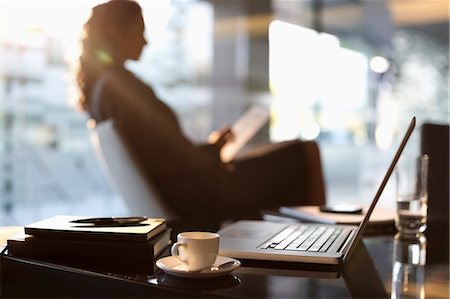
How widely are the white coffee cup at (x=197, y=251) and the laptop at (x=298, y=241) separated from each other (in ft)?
0.48

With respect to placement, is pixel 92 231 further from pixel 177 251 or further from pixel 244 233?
pixel 244 233

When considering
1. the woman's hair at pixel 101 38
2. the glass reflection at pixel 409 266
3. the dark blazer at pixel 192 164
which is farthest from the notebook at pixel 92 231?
the woman's hair at pixel 101 38

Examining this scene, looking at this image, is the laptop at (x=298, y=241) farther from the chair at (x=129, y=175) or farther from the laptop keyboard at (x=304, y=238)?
the chair at (x=129, y=175)

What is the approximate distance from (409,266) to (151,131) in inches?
52.0

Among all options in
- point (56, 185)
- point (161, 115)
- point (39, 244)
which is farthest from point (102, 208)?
point (39, 244)

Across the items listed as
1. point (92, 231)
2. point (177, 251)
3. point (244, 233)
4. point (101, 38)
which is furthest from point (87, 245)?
point (101, 38)

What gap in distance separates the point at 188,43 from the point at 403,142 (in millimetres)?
3754

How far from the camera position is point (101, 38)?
2.17m

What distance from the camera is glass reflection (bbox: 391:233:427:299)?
784 mm

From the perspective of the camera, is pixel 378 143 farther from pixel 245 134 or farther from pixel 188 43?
pixel 245 134

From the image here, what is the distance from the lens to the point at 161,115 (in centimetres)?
220

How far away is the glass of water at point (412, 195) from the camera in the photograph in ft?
4.10

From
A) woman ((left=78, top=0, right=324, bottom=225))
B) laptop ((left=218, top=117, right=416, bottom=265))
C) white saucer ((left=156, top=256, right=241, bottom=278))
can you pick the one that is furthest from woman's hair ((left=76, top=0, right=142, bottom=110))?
white saucer ((left=156, top=256, right=241, bottom=278))

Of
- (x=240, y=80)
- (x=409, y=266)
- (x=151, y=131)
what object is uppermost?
(x=240, y=80)
